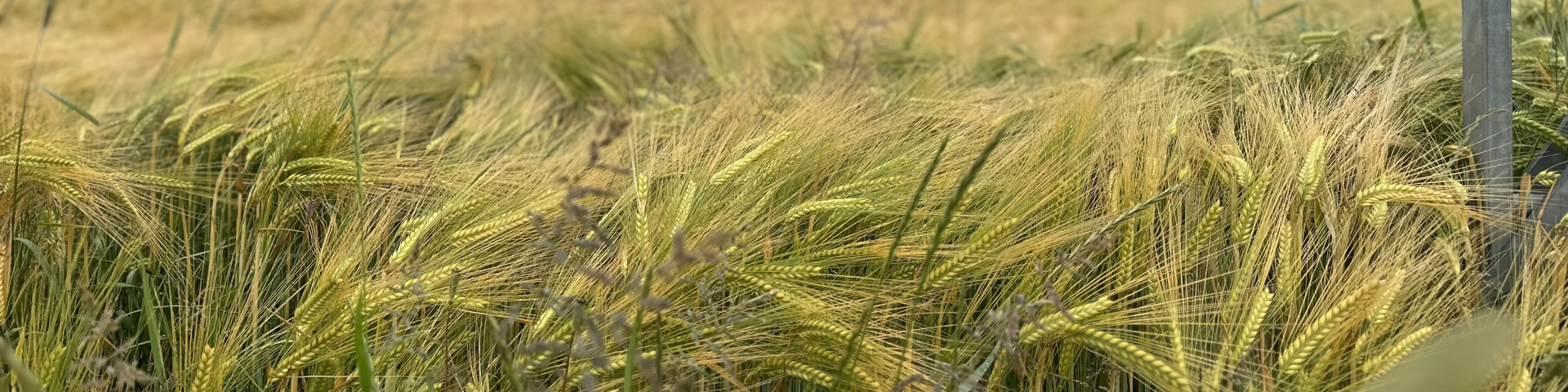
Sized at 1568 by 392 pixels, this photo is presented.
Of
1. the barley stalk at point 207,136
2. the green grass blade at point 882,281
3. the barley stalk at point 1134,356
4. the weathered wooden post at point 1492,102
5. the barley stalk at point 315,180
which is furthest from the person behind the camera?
the barley stalk at point 207,136

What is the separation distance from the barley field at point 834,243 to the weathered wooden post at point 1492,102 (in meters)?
0.02

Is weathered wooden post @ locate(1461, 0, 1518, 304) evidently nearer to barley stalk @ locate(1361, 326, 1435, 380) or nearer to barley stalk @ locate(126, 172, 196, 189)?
barley stalk @ locate(1361, 326, 1435, 380)

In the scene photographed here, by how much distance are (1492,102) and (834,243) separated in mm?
954

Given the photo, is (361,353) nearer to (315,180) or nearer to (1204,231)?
(315,180)

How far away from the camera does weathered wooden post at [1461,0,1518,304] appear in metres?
1.30

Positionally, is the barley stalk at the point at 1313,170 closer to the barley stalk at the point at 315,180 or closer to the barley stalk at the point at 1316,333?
the barley stalk at the point at 1316,333

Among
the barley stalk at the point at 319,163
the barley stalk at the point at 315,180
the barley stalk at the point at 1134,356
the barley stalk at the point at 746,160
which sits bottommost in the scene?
the barley stalk at the point at 1134,356

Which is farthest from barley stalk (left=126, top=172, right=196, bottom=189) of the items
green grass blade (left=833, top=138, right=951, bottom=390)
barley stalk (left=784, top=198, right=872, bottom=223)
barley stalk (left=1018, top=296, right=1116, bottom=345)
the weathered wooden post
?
the weathered wooden post

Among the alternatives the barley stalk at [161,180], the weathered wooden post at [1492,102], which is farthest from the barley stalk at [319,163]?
the weathered wooden post at [1492,102]

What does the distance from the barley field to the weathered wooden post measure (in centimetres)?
2

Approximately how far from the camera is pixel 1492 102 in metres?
1.35

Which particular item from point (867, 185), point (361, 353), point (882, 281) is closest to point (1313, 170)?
point (867, 185)

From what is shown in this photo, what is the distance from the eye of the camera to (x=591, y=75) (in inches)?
107

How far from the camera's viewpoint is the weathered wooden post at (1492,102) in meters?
1.30
